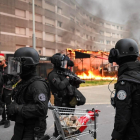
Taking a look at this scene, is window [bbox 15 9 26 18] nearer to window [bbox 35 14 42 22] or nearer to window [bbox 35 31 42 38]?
window [bbox 35 14 42 22]

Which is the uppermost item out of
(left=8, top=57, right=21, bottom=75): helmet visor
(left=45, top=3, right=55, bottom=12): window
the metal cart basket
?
(left=45, top=3, right=55, bottom=12): window

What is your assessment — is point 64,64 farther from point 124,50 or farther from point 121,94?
point 121,94

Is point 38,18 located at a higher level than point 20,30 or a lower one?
higher

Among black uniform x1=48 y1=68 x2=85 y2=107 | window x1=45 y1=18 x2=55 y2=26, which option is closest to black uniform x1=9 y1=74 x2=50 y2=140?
black uniform x1=48 y1=68 x2=85 y2=107

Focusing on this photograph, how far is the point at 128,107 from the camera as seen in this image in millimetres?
1614

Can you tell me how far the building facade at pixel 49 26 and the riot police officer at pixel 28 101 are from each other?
2260 centimetres

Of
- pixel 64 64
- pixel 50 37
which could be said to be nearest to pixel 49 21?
pixel 50 37

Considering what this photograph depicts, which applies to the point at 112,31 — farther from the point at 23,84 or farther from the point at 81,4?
the point at 23,84

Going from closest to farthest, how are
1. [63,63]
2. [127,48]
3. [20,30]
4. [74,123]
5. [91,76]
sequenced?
[127,48]
[74,123]
[63,63]
[91,76]
[20,30]

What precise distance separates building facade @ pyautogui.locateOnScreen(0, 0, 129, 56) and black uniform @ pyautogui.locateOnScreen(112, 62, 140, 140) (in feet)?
76.5

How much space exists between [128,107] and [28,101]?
998 millimetres

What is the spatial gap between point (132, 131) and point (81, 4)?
39.0 metres

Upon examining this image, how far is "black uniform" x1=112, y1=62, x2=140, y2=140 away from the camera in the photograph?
1617mm

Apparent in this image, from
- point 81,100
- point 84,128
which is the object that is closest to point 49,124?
point 81,100
